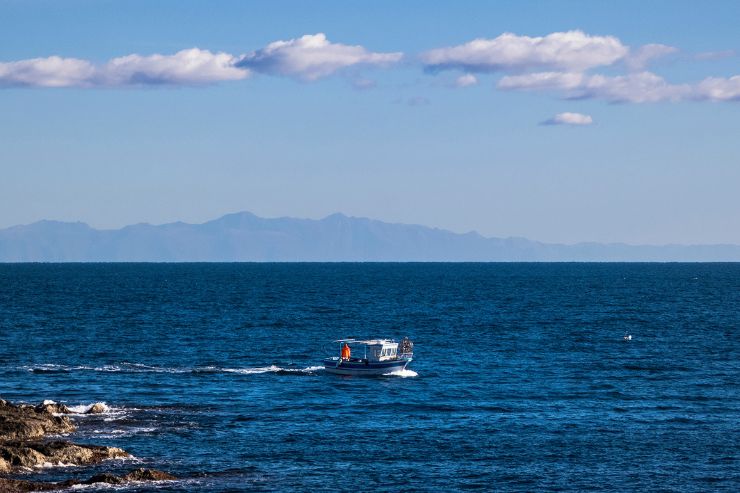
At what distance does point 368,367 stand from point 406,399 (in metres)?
13.6

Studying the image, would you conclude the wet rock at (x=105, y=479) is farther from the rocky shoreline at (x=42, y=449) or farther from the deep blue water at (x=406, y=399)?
the deep blue water at (x=406, y=399)

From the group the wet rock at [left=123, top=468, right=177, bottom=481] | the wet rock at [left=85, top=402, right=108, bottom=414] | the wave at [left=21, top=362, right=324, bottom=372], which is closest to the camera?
the wet rock at [left=123, top=468, right=177, bottom=481]

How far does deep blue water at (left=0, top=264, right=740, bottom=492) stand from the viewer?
5356 centimetres

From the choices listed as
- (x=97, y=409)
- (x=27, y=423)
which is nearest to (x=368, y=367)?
(x=97, y=409)

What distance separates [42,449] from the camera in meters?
53.6

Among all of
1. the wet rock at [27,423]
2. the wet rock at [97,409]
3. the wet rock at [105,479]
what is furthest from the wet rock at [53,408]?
the wet rock at [105,479]

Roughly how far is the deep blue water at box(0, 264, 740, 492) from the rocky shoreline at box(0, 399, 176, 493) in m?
1.28

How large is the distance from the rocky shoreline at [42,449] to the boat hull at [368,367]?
2789 centimetres

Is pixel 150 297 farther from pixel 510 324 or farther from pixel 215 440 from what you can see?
pixel 215 440

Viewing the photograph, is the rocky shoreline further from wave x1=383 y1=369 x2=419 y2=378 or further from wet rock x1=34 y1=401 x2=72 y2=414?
wave x1=383 y1=369 x2=419 y2=378

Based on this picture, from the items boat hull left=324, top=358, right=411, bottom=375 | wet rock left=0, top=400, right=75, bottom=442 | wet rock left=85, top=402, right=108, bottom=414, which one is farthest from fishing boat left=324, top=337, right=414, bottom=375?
wet rock left=0, top=400, right=75, bottom=442

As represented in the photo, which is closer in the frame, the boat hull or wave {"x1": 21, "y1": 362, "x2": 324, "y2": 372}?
the boat hull

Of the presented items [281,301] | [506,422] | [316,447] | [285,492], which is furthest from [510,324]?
[285,492]

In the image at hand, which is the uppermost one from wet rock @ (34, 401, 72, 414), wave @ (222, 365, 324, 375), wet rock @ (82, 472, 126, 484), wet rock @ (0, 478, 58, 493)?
wet rock @ (34, 401, 72, 414)
